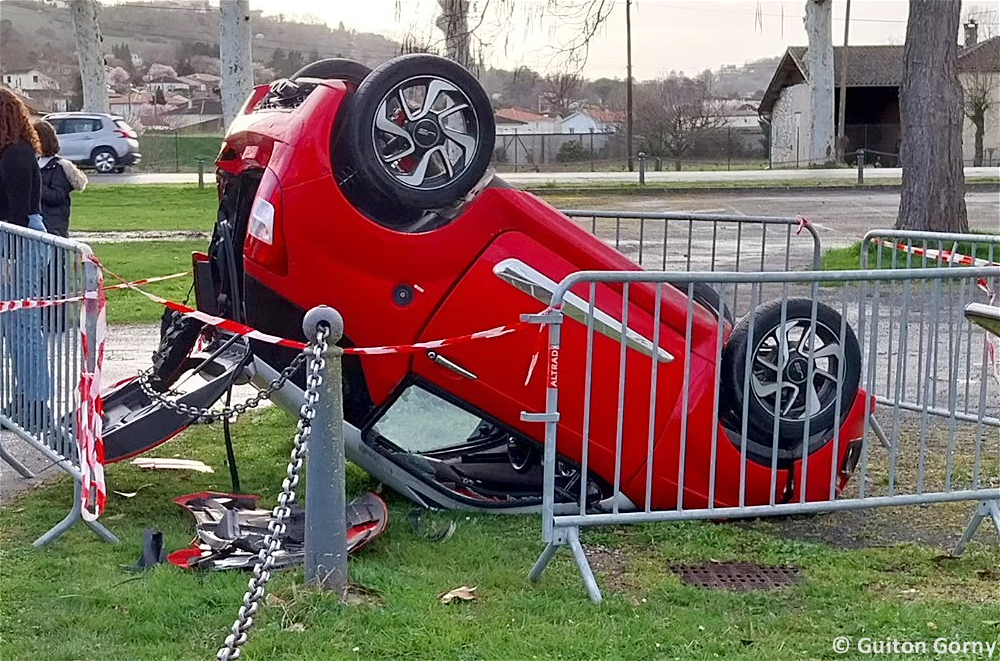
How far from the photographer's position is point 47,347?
17.8 ft

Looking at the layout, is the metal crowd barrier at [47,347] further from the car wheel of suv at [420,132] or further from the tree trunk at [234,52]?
the tree trunk at [234,52]

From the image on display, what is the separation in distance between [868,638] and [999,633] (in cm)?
45

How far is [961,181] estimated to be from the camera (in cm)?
1530

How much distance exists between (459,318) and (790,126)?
55999mm

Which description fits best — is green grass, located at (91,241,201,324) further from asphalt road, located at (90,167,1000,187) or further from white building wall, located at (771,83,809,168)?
white building wall, located at (771,83,809,168)

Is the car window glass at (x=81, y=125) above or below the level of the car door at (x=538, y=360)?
above

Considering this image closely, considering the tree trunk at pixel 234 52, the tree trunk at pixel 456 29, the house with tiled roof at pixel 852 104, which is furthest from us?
the house with tiled roof at pixel 852 104

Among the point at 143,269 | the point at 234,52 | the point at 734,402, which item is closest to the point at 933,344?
the point at 734,402

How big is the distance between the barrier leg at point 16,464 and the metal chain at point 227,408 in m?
0.82

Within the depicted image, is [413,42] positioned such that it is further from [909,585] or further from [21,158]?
[909,585]

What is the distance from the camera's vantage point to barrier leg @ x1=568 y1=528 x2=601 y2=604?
164 inches

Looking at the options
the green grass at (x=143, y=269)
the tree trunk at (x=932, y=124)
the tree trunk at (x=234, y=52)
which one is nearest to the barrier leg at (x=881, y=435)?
the green grass at (x=143, y=269)

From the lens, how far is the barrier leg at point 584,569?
13.7ft

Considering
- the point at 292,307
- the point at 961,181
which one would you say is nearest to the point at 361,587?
the point at 292,307
